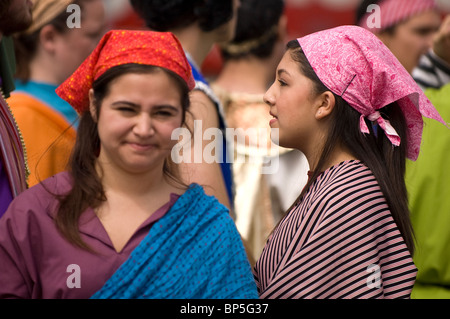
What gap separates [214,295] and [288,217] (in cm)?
38

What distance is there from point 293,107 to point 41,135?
1.08 meters

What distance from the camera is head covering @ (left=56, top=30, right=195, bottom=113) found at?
7.71 feet

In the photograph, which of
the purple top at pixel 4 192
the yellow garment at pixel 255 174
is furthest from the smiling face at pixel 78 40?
the purple top at pixel 4 192

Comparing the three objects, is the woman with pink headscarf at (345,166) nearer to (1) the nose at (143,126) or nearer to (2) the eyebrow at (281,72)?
(2) the eyebrow at (281,72)

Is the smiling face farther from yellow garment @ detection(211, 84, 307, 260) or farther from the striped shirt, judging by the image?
the striped shirt

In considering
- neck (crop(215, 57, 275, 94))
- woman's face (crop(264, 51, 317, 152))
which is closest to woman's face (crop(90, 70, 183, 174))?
woman's face (crop(264, 51, 317, 152))

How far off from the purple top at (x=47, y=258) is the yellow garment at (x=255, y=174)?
186cm

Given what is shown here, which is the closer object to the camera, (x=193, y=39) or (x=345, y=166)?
(x=345, y=166)

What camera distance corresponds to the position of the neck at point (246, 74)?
442 centimetres

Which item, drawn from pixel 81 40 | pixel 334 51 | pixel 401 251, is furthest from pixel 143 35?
pixel 81 40

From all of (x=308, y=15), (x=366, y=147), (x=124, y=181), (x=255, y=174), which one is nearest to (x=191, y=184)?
(x=124, y=181)

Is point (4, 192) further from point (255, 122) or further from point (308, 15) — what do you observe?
point (308, 15)

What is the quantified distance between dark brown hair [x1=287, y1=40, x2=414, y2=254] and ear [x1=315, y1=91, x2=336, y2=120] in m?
0.02

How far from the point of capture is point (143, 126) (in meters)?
2.29
